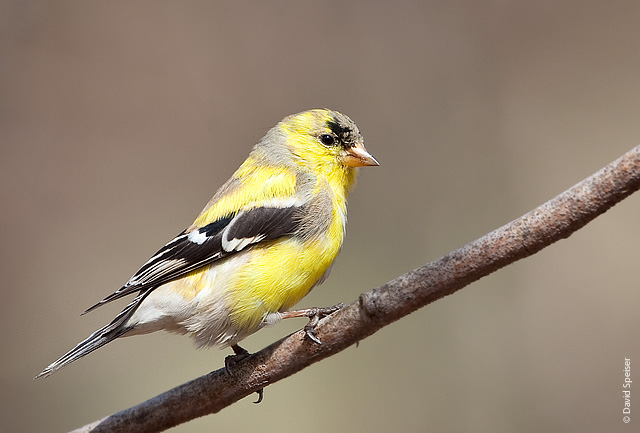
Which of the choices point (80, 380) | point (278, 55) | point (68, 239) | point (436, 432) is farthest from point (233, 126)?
point (436, 432)

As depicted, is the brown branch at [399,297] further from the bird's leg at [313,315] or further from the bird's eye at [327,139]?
the bird's eye at [327,139]

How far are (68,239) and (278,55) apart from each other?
6.85 ft

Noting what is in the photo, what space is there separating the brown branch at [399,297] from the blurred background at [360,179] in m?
1.80

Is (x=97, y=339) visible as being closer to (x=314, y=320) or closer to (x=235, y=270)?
(x=235, y=270)

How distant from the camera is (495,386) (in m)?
4.12

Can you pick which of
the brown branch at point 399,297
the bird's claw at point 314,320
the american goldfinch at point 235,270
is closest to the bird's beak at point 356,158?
the american goldfinch at point 235,270

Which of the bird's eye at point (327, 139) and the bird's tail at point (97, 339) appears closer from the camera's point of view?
the bird's tail at point (97, 339)

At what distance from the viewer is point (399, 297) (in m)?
2.00

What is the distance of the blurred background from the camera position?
13.8ft

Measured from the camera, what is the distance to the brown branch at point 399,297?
174 cm

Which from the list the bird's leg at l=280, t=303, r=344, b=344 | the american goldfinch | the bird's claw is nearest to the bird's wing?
the american goldfinch

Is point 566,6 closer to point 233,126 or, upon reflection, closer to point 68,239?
point 233,126

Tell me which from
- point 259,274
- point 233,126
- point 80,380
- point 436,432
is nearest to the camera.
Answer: point 259,274

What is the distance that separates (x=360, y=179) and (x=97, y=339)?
243cm
